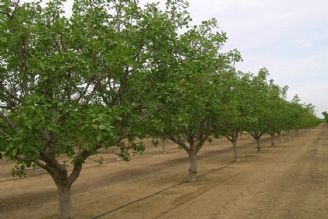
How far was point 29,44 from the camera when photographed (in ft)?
46.4

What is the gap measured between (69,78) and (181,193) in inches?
445

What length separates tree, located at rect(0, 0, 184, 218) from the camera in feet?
39.5

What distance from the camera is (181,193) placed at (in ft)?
74.3

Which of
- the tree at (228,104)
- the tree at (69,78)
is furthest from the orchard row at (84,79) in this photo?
the tree at (228,104)

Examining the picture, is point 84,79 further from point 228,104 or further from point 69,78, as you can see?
Answer: point 228,104

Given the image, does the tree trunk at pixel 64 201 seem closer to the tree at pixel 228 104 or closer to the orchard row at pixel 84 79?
the orchard row at pixel 84 79

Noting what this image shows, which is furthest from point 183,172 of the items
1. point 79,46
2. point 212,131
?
point 79,46

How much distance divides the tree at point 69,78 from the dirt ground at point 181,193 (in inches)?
159

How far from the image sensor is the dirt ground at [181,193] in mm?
17906

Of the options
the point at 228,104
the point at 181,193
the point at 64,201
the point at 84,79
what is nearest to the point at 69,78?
the point at 84,79

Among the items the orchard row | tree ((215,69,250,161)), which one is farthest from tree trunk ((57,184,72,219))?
tree ((215,69,250,161))

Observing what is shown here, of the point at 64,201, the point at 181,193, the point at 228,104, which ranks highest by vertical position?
the point at 228,104

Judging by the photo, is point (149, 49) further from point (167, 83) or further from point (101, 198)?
point (101, 198)

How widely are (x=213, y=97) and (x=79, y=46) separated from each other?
1143cm
